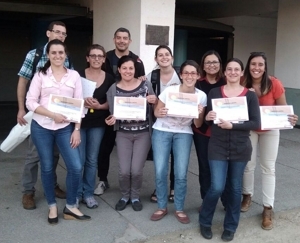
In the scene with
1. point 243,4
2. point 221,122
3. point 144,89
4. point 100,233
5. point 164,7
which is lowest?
point 100,233

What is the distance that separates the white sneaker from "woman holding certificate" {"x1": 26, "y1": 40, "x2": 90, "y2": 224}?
982mm

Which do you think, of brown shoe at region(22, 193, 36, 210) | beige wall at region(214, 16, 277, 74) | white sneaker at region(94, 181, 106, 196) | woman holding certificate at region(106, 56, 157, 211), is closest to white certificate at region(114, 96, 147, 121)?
woman holding certificate at region(106, 56, 157, 211)

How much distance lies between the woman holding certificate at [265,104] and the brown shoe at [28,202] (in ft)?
7.93

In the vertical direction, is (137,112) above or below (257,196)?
above

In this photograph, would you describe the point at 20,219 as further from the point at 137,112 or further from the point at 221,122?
the point at 221,122

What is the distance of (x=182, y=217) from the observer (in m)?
4.22

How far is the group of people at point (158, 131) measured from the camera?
3.78 meters

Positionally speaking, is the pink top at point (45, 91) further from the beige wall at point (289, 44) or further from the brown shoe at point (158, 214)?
the beige wall at point (289, 44)

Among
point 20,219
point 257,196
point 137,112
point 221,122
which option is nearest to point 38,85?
point 137,112

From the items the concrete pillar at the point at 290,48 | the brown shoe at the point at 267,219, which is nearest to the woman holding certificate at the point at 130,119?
the brown shoe at the point at 267,219

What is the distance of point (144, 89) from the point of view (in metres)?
4.23

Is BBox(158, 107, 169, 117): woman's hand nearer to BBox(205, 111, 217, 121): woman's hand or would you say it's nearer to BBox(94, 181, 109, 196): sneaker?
BBox(205, 111, 217, 121): woman's hand

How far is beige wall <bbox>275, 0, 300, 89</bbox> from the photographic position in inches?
398

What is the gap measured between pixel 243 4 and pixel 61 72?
938 centimetres
